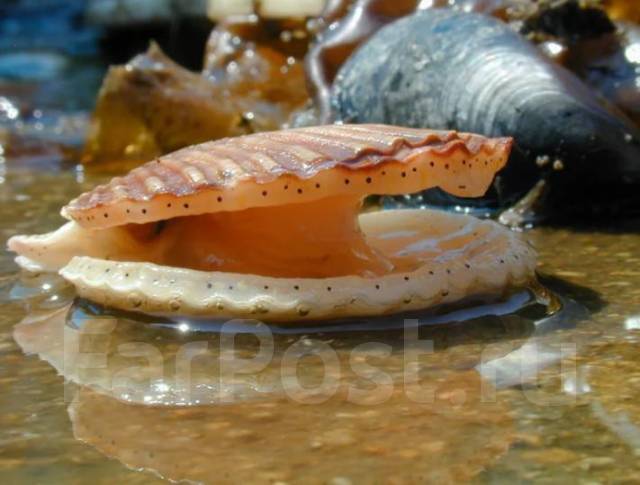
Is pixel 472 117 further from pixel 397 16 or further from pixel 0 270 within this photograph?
pixel 397 16

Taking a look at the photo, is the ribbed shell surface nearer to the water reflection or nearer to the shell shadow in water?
the water reflection

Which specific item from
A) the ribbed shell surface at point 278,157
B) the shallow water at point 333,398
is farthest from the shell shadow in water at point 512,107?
the ribbed shell surface at point 278,157

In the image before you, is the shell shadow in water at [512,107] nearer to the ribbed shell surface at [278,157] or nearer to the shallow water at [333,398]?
the shallow water at [333,398]

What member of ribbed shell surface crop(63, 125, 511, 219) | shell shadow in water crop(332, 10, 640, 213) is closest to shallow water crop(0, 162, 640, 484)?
ribbed shell surface crop(63, 125, 511, 219)

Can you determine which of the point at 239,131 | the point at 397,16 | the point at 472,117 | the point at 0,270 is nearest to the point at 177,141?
the point at 239,131

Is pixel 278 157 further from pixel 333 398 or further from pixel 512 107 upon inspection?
pixel 512 107

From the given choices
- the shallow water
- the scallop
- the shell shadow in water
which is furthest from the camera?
the shell shadow in water
